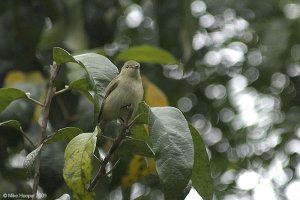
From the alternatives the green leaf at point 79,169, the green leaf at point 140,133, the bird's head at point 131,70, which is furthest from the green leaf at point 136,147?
the bird's head at point 131,70

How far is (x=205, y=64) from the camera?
464 cm

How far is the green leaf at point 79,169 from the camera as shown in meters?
1.89

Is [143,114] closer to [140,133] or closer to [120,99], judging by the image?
[140,133]

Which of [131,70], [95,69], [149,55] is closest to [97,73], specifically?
[95,69]

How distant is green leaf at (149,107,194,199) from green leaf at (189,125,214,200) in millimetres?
180

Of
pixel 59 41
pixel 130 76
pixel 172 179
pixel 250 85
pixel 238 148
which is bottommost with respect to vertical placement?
pixel 238 148

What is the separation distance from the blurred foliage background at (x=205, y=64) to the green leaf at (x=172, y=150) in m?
1.51

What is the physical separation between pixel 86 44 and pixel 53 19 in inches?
10.5

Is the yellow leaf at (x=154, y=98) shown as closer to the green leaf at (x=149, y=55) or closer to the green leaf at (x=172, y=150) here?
the green leaf at (x=149, y=55)

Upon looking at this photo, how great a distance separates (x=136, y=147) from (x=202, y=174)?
0.23m

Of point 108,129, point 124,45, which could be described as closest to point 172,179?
point 108,129

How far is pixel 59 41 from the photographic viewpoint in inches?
165

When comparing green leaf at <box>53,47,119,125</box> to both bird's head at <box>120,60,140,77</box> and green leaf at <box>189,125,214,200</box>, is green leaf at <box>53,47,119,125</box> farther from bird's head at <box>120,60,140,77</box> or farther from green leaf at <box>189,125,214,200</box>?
bird's head at <box>120,60,140,77</box>

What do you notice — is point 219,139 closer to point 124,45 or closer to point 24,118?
point 124,45
